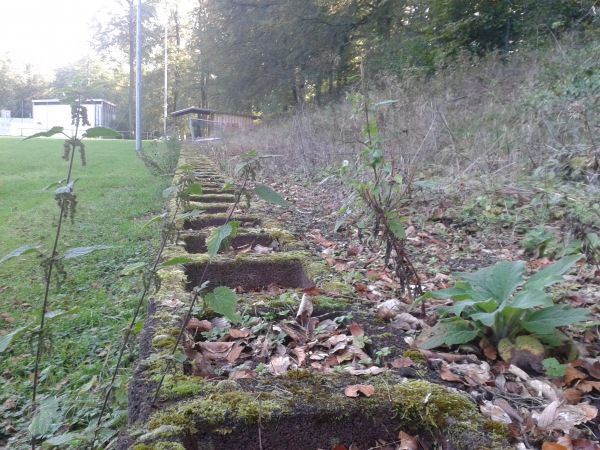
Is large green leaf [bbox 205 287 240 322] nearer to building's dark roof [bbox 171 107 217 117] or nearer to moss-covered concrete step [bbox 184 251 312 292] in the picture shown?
moss-covered concrete step [bbox 184 251 312 292]

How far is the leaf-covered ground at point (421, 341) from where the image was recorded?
1.30 metres

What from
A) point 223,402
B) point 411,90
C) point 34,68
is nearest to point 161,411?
point 223,402

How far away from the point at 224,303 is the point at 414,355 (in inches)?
25.4

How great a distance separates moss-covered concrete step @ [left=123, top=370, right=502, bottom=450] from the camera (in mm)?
1141

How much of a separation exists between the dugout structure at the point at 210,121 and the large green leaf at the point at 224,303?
1871 centimetres

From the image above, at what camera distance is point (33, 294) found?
3.44m

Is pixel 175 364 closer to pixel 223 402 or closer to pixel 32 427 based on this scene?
pixel 223 402

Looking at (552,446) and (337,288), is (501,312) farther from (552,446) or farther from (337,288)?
(337,288)

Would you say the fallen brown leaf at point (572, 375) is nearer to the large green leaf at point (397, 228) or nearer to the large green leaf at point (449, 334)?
the large green leaf at point (449, 334)

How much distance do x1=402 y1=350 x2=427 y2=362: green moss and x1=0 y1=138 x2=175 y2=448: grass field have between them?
94 cm

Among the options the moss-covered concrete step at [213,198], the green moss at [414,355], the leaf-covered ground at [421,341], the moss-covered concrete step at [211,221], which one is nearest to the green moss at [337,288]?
the leaf-covered ground at [421,341]

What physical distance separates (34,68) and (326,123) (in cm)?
5888

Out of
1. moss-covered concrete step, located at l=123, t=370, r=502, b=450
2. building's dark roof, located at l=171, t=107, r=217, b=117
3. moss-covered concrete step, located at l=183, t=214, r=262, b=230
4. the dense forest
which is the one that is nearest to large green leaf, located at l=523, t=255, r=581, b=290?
moss-covered concrete step, located at l=123, t=370, r=502, b=450

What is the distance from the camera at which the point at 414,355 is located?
1535mm
